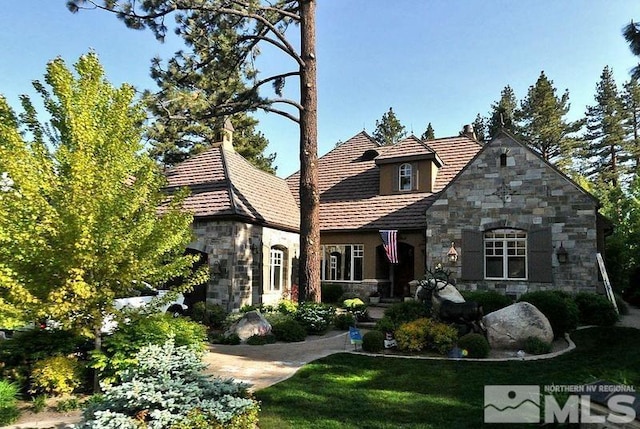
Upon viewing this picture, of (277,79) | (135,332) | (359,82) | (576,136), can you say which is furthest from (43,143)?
(576,136)

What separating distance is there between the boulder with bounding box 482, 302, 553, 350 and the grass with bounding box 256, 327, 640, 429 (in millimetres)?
736

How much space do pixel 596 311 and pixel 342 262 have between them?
9.21 m

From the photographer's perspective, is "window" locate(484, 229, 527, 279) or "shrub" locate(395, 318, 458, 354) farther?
"window" locate(484, 229, 527, 279)

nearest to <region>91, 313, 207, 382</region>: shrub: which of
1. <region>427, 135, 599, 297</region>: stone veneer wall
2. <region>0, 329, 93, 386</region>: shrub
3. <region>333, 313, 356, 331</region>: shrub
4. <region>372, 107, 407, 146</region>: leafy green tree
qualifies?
<region>0, 329, 93, 386</region>: shrub

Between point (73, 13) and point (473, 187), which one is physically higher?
point (73, 13)

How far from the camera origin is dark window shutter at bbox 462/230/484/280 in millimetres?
14852

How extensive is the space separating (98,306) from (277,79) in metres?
11.2

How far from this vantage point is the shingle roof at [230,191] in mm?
15023

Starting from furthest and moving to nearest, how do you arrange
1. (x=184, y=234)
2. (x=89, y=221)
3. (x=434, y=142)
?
(x=434, y=142) < (x=184, y=234) < (x=89, y=221)

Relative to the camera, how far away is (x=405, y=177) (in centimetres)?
1855

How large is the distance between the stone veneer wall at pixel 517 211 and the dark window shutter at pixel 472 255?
17 cm

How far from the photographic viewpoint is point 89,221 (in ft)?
19.9

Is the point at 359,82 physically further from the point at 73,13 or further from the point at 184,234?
the point at 184,234

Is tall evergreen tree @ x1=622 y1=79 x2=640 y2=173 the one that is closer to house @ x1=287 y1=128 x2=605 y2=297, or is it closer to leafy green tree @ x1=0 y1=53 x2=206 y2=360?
house @ x1=287 y1=128 x2=605 y2=297
